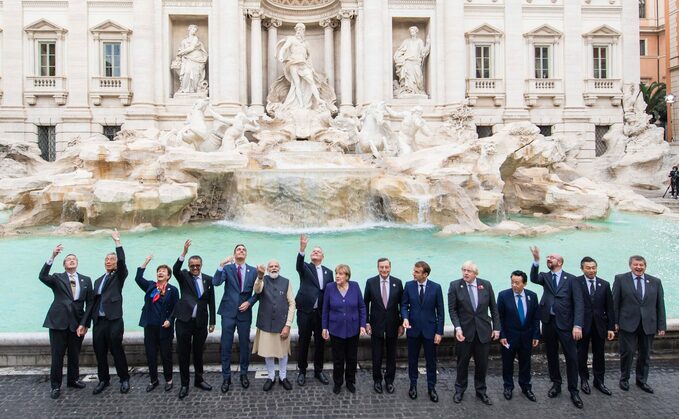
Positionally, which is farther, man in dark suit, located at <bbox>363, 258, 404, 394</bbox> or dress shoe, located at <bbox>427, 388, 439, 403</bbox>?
man in dark suit, located at <bbox>363, 258, 404, 394</bbox>

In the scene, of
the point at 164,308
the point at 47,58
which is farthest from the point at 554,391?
the point at 47,58

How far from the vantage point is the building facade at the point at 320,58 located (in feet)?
63.1

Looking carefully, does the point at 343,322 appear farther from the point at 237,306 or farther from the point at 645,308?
the point at 645,308

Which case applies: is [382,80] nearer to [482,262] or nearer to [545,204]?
[545,204]

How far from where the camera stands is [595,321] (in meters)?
4.03

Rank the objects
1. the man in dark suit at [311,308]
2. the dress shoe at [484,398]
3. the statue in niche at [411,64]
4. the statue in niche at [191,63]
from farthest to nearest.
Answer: the statue in niche at [411,64] → the statue in niche at [191,63] → the man in dark suit at [311,308] → the dress shoe at [484,398]

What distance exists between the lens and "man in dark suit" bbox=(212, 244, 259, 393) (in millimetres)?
4172

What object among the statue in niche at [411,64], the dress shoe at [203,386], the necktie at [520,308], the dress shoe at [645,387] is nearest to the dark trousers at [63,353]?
the dress shoe at [203,386]

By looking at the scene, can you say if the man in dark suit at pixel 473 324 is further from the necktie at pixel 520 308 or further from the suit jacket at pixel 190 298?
the suit jacket at pixel 190 298

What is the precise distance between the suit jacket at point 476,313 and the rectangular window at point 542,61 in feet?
64.7

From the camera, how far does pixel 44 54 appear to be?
19766 millimetres

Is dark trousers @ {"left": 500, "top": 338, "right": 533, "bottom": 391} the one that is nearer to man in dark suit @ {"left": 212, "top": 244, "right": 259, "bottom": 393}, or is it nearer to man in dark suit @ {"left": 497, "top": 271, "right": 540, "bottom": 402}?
man in dark suit @ {"left": 497, "top": 271, "right": 540, "bottom": 402}

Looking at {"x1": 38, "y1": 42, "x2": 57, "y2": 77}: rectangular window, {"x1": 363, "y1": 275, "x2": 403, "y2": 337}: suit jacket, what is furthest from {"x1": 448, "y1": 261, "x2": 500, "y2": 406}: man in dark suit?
{"x1": 38, "y1": 42, "x2": 57, "y2": 77}: rectangular window

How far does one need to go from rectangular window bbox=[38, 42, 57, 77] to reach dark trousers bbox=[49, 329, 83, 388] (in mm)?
19301
